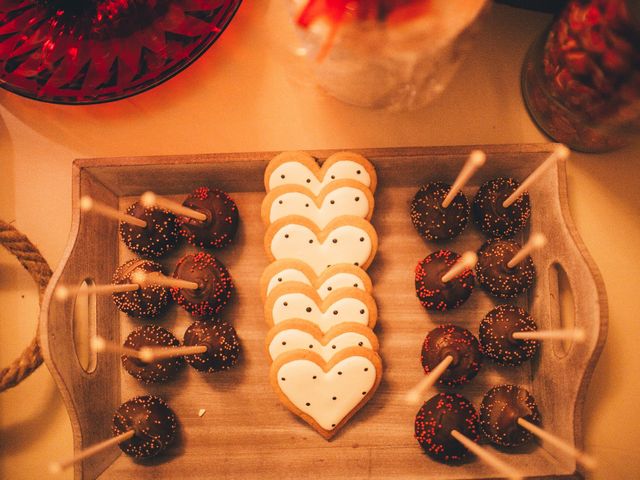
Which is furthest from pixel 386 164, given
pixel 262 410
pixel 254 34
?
pixel 262 410

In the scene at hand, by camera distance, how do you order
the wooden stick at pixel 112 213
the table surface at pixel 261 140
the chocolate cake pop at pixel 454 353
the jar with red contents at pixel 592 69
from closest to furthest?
the jar with red contents at pixel 592 69 < the wooden stick at pixel 112 213 < the chocolate cake pop at pixel 454 353 < the table surface at pixel 261 140

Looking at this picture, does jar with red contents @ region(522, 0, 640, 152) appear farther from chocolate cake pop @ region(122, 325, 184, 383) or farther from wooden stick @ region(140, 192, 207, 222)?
chocolate cake pop @ region(122, 325, 184, 383)

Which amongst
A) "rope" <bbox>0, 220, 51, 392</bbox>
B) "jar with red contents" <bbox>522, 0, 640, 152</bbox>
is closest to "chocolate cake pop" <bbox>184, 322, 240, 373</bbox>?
"rope" <bbox>0, 220, 51, 392</bbox>

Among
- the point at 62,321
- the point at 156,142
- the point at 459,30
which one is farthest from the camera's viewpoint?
the point at 156,142

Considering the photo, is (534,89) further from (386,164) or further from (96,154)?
(96,154)

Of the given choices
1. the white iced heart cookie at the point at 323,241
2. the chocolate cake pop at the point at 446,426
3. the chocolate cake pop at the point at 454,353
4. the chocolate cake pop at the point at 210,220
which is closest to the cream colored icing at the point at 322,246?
the white iced heart cookie at the point at 323,241

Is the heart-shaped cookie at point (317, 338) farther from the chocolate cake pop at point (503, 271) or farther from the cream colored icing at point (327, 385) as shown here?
the chocolate cake pop at point (503, 271)

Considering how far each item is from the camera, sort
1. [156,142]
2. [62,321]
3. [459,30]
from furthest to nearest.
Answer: [156,142] → [62,321] → [459,30]
